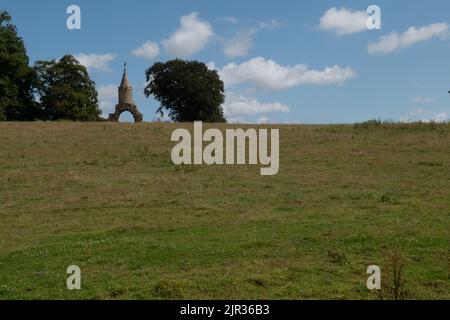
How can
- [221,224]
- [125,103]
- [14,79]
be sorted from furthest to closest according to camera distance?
[125,103], [14,79], [221,224]

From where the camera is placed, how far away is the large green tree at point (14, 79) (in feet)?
207

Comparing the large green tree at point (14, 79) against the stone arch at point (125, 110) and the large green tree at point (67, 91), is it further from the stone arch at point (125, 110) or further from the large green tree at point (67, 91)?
the stone arch at point (125, 110)

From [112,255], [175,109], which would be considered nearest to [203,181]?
[112,255]

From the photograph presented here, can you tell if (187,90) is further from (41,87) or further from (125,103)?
(41,87)

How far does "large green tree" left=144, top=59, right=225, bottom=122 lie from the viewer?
83125mm

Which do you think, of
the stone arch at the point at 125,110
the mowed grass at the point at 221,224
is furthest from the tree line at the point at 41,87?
the mowed grass at the point at 221,224

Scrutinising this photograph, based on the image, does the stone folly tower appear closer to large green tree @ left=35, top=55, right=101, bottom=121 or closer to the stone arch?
the stone arch

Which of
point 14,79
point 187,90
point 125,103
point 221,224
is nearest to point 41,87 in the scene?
point 14,79

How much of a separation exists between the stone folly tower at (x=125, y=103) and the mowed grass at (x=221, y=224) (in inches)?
1745

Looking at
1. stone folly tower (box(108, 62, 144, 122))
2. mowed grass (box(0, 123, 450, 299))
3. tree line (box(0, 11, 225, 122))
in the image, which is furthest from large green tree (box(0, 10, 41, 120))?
mowed grass (box(0, 123, 450, 299))

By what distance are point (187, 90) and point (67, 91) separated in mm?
21253

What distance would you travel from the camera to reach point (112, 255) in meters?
13.5

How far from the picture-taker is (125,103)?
260ft
